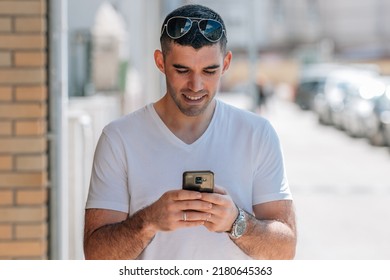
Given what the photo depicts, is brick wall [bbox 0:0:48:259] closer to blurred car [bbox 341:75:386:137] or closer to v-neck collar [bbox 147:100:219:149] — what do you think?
v-neck collar [bbox 147:100:219:149]

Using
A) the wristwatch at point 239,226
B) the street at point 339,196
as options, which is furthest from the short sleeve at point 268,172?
the street at point 339,196

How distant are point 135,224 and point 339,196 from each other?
364 inches

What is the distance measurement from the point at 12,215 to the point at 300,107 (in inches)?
1129

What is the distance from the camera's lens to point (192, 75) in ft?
7.07

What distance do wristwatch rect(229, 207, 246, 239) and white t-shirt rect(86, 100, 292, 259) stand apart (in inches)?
2.7

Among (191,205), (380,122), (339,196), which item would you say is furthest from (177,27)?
(380,122)

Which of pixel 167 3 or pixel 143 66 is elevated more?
pixel 167 3

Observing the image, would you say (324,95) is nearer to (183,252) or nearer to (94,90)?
(94,90)

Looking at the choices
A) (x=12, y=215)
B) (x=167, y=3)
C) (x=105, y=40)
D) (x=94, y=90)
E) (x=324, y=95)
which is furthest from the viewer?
(x=324, y=95)

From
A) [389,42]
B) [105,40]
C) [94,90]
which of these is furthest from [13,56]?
[389,42]

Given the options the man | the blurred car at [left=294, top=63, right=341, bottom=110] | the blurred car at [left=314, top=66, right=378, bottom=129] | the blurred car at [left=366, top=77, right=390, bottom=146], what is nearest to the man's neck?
the man

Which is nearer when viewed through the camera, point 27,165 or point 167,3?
point 27,165

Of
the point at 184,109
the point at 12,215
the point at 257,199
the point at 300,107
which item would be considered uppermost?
the point at 184,109

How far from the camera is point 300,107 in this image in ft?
105
